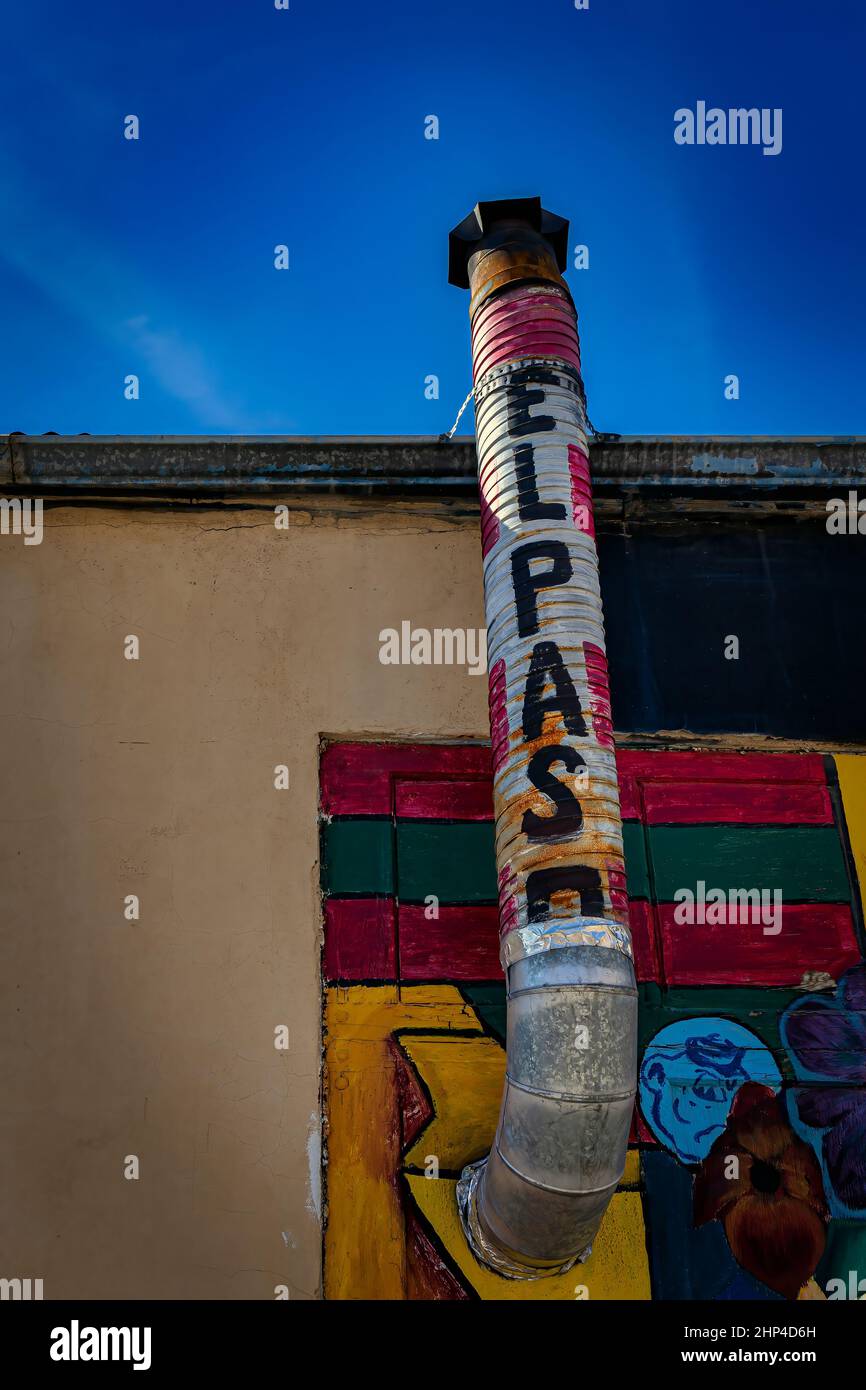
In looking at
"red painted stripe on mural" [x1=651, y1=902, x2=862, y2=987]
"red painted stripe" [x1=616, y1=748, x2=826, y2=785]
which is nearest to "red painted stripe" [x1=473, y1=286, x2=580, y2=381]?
"red painted stripe" [x1=616, y1=748, x2=826, y2=785]

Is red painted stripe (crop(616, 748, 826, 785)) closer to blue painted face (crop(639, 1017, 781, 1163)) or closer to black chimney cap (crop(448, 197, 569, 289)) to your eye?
blue painted face (crop(639, 1017, 781, 1163))

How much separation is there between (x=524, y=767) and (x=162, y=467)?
108 inches

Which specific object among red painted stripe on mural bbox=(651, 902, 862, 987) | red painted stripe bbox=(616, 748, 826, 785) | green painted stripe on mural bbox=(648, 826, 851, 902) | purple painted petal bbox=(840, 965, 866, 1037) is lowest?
purple painted petal bbox=(840, 965, 866, 1037)

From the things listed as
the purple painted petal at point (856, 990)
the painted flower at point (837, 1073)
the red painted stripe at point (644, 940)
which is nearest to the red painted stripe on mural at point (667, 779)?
the red painted stripe at point (644, 940)

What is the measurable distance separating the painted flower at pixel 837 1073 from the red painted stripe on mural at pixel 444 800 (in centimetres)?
180

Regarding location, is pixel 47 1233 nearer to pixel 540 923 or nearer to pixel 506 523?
pixel 540 923

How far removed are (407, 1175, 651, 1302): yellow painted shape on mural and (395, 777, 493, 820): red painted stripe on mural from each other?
5.52ft

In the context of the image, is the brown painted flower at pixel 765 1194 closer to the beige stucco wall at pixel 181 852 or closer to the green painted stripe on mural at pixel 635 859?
the green painted stripe on mural at pixel 635 859

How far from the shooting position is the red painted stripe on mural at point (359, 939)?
5293 mm

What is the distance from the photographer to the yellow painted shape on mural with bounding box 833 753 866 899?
18.7 feet

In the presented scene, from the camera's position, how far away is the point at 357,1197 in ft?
16.2

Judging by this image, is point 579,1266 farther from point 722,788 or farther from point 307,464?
point 307,464

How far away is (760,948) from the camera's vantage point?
18.1 feet

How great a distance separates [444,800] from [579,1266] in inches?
86.3
